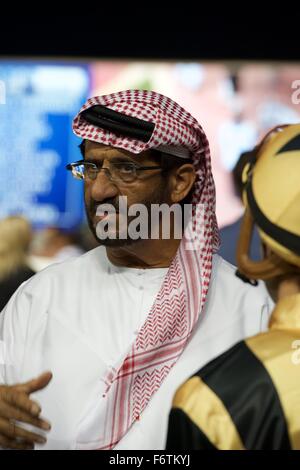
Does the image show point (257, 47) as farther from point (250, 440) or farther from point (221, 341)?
point (250, 440)

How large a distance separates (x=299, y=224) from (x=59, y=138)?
1.96 meters

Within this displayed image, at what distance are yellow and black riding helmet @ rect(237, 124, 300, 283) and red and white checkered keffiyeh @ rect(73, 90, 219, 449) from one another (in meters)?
0.44

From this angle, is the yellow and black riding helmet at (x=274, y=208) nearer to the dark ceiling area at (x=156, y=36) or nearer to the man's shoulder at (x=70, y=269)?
the man's shoulder at (x=70, y=269)

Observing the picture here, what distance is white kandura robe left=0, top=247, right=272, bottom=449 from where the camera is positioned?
2.03 m

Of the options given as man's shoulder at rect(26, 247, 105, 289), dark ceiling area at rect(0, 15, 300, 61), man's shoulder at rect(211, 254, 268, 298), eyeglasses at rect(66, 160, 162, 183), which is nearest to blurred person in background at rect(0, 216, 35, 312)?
man's shoulder at rect(26, 247, 105, 289)

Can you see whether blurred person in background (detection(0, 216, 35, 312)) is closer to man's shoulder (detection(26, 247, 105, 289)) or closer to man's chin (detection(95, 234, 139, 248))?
man's shoulder (detection(26, 247, 105, 289))

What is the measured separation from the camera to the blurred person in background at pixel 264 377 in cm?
153

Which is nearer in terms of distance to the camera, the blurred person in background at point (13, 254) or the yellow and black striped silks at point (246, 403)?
the yellow and black striped silks at point (246, 403)

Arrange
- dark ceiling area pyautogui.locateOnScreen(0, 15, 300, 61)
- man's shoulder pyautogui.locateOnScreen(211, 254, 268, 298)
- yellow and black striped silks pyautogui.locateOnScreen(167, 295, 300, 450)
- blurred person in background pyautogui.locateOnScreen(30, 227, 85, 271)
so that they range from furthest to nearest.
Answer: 1. dark ceiling area pyautogui.locateOnScreen(0, 15, 300, 61)
2. blurred person in background pyautogui.locateOnScreen(30, 227, 85, 271)
3. man's shoulder pyautogui.locateOnScreen(211, 254, 268, 298)
4. yellow and black striped silks pyautogui.locateOnScreen(167, 295, 300, 450)

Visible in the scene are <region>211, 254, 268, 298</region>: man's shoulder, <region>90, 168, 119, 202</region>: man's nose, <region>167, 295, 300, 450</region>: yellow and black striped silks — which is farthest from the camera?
<region>211, 254, 268, 298</region>: man's shoulder

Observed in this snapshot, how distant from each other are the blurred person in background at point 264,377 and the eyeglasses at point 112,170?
52 centimetres

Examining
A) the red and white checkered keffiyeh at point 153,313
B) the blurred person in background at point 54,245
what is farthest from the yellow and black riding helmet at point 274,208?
the blurred person in background at point 54,245

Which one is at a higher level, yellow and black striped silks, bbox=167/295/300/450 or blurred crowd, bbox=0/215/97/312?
yellow and black striped silks, bbox=167/295/300/450

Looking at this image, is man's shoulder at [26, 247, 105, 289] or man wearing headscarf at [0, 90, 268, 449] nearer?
man wearing headscarf at [0, 90, 268, 449]
